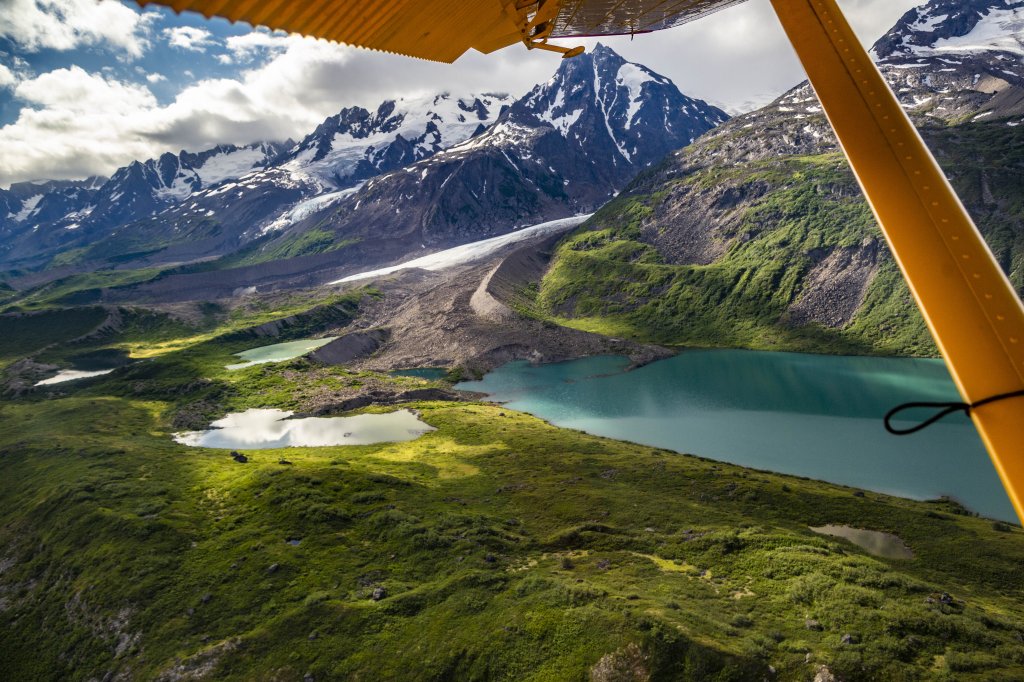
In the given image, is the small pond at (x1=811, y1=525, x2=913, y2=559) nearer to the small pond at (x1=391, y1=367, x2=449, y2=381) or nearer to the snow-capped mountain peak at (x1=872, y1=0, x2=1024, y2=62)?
the small pond at (x1=391, y1=367, x2=449, y2=381)

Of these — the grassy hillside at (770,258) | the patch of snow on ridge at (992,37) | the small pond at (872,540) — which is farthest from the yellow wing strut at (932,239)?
the patch of snow on ridge at (992,37)

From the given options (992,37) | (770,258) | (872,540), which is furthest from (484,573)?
(992,37)

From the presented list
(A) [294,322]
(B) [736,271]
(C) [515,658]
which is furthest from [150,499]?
(B) [736,271]

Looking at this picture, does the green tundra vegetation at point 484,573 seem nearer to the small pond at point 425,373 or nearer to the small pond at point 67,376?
the small pond at point 425,373

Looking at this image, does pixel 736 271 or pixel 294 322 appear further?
pixel 294 322

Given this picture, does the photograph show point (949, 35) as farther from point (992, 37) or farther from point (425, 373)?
point (425, 373)

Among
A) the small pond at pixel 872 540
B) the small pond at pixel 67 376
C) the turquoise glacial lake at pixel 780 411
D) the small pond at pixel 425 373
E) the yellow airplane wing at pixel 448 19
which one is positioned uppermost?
the yellow airplane wing at pixel 448 19

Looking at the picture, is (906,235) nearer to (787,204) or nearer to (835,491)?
(835,491)
